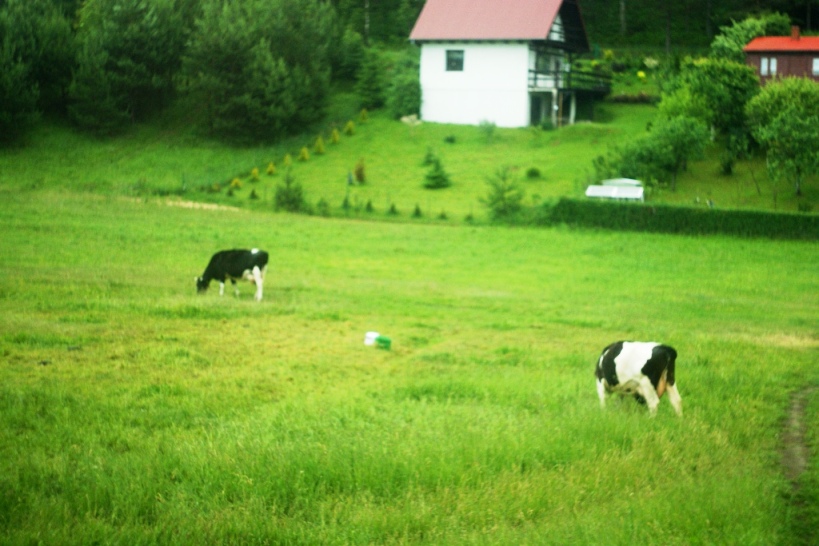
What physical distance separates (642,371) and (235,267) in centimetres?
1211

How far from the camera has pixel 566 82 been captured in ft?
181

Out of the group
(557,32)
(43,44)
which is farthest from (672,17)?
(43,44)

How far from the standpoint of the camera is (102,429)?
8555 mm

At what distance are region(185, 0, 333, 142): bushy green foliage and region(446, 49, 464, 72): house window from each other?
7.71m

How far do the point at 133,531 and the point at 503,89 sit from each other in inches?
2043

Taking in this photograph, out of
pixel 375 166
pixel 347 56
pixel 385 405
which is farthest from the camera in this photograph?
pixel 347 56

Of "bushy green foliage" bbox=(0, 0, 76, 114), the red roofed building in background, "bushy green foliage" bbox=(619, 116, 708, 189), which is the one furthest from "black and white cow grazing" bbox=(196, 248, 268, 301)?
the red roofed building in background

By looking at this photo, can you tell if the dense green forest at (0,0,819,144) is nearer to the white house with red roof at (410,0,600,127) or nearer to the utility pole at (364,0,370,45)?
the white house with red roof at (410,0,600,127)

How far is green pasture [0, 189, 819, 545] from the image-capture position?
6.41m

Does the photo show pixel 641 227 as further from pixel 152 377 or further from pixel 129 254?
pixel 152 377

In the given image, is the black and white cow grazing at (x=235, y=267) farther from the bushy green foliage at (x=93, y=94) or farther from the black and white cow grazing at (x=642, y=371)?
the bushy green foliage at (x=93, y=94)

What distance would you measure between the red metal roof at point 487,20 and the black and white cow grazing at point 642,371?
47340 mm

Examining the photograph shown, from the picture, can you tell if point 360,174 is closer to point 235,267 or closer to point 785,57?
point 785,57

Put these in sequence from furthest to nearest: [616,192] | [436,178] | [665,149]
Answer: [436,178]
[665,149]
[616,192]
